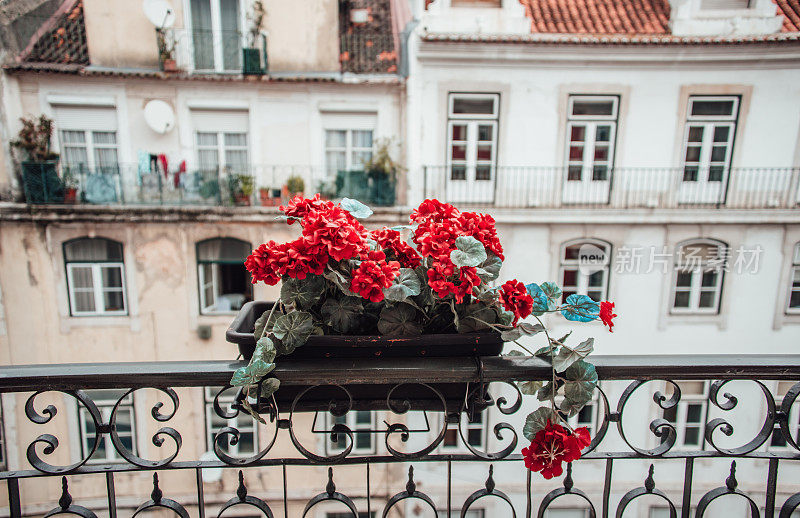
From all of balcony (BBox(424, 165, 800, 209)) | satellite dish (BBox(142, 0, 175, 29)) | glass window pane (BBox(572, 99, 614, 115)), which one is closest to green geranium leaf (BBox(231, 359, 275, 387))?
balcony (BBox(424, 165, 800, 209))

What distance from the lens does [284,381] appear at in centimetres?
106

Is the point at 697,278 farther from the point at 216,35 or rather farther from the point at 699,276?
the point at 216,35

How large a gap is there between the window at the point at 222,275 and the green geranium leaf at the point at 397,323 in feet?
22.0

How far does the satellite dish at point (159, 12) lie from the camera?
663 centimetres

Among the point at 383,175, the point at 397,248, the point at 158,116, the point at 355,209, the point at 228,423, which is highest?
Result: the point at 158,116

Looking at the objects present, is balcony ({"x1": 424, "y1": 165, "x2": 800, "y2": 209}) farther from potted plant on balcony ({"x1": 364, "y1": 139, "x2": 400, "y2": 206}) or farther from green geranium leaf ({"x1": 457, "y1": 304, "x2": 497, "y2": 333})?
green geranium leaf ({"x1": 457, "y1": 304, "x2": 497, "y2": 333})

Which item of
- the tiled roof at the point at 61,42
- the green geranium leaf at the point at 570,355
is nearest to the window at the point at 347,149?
the tiled roof at the point at 61,42

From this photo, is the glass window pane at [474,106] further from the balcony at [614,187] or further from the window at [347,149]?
the window at [347,149]

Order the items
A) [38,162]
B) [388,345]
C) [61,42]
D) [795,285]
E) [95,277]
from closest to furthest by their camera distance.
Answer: [388,345]
[38,162]
[61,42]
[95,277]
[795,285]

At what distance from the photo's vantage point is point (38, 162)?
6664mm

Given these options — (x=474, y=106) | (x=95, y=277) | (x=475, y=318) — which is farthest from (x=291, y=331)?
(x=95, y=277)

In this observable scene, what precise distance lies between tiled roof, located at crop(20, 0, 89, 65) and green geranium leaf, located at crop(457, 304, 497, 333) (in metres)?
8.55

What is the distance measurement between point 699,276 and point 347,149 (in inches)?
259

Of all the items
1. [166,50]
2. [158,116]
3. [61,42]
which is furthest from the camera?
[61,42]
